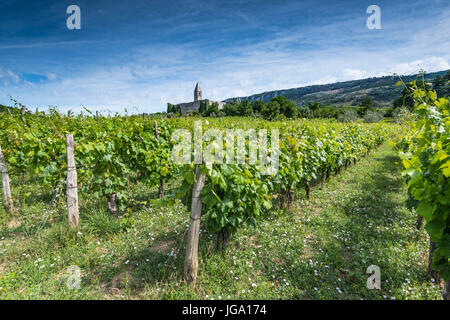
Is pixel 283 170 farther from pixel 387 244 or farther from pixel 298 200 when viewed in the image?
pixel 387 244

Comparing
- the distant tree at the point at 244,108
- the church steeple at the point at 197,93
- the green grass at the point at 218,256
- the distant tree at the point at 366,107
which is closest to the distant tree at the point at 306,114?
the green grass at the point at 218,256

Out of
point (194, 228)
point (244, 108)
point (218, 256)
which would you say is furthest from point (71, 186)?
point (244, 108)

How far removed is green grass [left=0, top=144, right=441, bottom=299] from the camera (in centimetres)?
271

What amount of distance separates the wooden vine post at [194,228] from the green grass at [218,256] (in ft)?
0.60

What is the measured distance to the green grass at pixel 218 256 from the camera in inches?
107

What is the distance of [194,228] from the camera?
2637 millimetres

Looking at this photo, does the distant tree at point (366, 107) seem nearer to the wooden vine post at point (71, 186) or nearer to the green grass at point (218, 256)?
the green grass at point (218, 256)

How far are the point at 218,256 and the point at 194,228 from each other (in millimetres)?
919

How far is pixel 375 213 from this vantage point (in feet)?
16.3

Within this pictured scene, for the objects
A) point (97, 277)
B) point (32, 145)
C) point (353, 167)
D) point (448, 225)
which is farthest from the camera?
point (353, 167)

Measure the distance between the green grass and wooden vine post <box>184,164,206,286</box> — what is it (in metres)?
0.18

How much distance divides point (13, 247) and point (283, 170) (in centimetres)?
503
